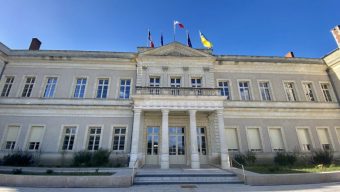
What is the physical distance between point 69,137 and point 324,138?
20.1m

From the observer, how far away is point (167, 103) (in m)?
11.7

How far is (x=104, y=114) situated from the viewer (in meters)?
13.3

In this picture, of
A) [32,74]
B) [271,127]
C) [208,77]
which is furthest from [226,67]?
[32,74]

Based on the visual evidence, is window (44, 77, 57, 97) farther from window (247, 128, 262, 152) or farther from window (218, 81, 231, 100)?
window (247, 128, 262, 152)

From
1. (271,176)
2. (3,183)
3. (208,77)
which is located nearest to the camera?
(3,183)

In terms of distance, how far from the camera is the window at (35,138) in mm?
12453

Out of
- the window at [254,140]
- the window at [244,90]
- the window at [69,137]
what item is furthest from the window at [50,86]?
the window at [254,140]

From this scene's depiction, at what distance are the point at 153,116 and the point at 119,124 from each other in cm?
267

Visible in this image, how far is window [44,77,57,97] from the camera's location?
14.0 m

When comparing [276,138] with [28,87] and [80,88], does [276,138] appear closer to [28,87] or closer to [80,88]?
[80,88]

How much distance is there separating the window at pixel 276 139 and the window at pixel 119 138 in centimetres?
1152

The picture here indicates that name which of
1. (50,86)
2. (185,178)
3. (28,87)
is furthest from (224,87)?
(28,87)

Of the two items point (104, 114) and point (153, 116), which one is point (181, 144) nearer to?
point (153, 116)

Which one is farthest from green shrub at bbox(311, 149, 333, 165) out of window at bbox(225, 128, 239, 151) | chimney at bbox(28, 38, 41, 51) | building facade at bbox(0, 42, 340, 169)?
chimney at bbox(28, 38, 41, 51)
